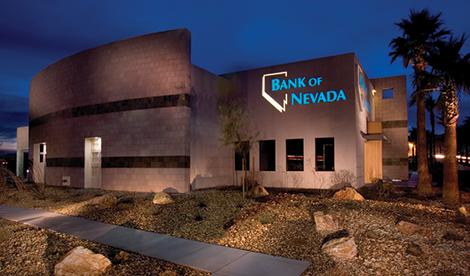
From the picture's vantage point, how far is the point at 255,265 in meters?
6.19

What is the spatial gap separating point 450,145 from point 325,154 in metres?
6.16

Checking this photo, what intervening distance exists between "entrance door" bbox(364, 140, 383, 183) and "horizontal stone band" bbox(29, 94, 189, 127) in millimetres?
14297

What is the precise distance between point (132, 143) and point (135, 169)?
134 centimetres

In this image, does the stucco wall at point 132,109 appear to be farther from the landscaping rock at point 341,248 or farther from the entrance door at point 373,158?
the entrance door at point 373,158

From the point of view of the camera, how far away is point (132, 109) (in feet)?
55.5

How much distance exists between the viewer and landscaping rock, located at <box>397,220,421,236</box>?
7670mm

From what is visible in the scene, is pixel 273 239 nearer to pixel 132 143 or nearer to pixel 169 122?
pixel 169 122

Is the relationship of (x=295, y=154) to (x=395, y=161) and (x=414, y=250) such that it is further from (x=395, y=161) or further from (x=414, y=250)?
(x=414, y=250)

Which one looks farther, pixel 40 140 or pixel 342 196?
pixel 40 140

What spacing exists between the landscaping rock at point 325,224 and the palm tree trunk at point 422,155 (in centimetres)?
978

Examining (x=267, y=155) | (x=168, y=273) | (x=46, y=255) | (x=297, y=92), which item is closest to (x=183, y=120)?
(x=267, y=155)

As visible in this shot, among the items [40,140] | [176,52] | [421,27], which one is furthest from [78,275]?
[40,140]

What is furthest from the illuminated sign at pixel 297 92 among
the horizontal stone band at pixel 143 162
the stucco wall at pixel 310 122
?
the horizontal stone band at pixel 143 162

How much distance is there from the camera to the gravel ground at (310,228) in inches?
246
